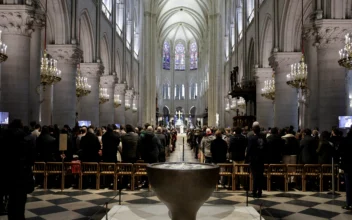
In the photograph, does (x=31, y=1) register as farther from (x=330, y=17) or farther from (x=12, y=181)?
(x=330, y=17)

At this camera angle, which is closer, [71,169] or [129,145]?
[71,169]

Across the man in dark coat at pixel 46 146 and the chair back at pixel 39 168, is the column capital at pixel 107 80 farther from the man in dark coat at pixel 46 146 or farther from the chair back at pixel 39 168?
the chair back at pixel 39 168

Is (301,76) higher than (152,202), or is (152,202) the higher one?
(301,76)

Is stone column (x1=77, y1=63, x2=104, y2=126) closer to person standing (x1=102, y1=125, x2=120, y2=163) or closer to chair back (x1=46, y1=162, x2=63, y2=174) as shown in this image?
person standing (x1=102, y1=125, x2=120, y2=163)

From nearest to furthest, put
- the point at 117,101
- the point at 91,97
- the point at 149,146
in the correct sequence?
1. the point at 149,146
2. the point at 91,97
3. the point at 117,101

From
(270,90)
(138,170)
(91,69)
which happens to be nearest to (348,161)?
(138,170)

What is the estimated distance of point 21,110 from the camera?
10.7 m

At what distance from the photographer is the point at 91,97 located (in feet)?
66.3

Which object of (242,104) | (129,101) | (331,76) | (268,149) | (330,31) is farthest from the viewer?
(129,101)

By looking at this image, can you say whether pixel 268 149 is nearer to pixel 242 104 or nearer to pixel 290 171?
pixel 290 171

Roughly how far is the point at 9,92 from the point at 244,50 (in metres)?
19.1

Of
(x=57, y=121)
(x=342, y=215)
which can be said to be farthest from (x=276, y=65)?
(x=342, y=215)

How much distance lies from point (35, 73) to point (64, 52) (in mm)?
4445

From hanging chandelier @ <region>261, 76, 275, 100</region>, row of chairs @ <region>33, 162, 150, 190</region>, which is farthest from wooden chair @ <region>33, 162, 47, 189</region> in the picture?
hanging chandelier @ <region>261, 76, 275, 100</region>
